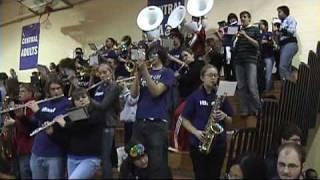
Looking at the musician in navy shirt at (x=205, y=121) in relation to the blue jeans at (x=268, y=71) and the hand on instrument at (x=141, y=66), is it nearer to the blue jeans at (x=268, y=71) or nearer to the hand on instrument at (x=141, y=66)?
the hand on instrument at (x=141, y=66)

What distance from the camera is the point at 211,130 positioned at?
214 inches

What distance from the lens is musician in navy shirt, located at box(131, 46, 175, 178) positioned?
213 inches

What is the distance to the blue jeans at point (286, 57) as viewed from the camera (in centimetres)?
905

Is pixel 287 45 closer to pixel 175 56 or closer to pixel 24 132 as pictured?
pixel 175 56

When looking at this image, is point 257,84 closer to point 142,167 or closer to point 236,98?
point 236,98

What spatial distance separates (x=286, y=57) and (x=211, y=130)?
4.04 metres

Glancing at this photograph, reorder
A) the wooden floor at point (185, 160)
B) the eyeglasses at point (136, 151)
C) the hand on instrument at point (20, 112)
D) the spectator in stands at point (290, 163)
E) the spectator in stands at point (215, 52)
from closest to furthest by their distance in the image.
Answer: the spectator in stands at point (290, 163), the eyeglasses at point (136, 151), the hand on instrument at point (20, 112), the wooden floor at point (185, 160), the spectator in stands at point (215, 52)

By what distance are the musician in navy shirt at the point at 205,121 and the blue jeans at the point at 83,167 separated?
91 centimetres

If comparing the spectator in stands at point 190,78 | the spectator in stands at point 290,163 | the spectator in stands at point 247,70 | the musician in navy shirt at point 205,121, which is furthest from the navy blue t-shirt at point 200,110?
the spectator in stands at point 247,70

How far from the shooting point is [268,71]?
8984 millimetres

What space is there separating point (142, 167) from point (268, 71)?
14.3 feet

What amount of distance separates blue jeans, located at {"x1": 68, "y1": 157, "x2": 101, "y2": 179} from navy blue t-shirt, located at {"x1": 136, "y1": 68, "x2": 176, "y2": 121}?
0.72m

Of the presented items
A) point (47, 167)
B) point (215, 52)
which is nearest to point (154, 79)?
point (47, 167)

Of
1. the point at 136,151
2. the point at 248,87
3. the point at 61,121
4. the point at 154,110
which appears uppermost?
the point at 248,87
